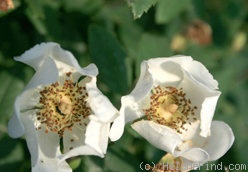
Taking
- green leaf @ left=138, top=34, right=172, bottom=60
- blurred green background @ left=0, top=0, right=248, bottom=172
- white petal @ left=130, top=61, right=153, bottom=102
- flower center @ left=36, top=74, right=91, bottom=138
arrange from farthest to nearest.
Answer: green leaf @ left=138, top=34, right=172, bottom=60 → blurred green background @ left=0, top=0, right=248, bottom=172 → flower center @ left=36, top=74, right=91, bottom=138 → white petal @ left=130, top=61, right=153, bottom=102

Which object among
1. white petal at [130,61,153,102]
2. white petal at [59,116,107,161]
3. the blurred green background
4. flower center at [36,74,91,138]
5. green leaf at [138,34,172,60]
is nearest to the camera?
white petal at [59,116,107,161]

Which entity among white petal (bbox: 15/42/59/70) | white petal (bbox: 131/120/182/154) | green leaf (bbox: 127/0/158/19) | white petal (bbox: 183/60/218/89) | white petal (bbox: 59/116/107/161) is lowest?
white petal (bbox: 131/120/182/154)

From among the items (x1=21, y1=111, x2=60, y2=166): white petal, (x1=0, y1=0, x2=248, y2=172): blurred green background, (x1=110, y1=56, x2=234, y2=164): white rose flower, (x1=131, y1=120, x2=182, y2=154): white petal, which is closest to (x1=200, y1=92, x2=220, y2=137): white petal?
(x1=110, y1=56, x2=234, y2=164): white rose flower

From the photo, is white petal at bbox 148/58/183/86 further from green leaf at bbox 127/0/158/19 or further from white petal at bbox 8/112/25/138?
white petal at bbox 8/112/25/138

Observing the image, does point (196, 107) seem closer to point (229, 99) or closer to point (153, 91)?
point (153, 91)

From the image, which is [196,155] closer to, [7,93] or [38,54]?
[38,54]

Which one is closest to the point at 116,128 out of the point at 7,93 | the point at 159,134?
the point at 159,134

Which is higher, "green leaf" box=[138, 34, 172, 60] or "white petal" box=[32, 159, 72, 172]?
"green leaf" box=[138, 34, 172, 60]

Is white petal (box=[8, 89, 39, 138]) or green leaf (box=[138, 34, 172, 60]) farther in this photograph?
green leaf (box=[138, 34, 172, 60])
